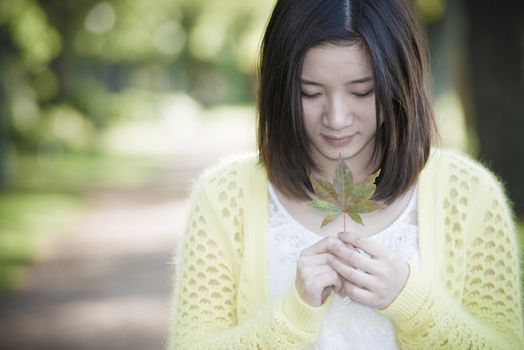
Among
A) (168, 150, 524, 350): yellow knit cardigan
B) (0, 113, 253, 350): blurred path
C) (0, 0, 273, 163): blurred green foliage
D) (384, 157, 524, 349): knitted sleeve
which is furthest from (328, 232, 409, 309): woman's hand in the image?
(0, 0, 273, 163): blurred green foliage

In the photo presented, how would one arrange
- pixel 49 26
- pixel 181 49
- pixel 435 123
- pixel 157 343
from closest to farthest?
pixel 435 123 → pixel 157 343 → pixel 49 26 → pixel 181 49

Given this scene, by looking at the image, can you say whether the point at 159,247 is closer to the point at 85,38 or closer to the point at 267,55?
the point at 267,55

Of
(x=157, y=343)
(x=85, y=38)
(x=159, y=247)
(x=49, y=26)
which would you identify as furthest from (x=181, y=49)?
(x=157, y=343)

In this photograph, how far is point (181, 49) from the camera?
3478cm

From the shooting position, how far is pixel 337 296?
80.0 inches

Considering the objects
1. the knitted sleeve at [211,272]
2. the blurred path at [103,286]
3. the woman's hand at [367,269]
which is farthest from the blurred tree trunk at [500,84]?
the woman's hand at [367,269]

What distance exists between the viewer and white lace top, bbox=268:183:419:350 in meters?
2.02

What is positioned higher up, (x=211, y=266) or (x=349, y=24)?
(x=349, y=24)

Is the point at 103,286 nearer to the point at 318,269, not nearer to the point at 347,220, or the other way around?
the point at 347,220

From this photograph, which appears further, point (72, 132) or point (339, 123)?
point (72, 132)

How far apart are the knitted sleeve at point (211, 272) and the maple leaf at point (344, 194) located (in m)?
0.41

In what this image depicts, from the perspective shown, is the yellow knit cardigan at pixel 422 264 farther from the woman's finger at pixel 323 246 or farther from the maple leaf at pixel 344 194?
the maple leaf at pixel 344 194

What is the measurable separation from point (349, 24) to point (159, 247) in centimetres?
684

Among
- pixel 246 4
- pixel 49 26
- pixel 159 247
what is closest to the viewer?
pixel 159 247
